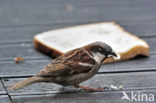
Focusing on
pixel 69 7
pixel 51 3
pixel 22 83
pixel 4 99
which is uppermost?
pixel 51 3

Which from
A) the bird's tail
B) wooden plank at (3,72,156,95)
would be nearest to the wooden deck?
wooden plank at (3,72,156,95)

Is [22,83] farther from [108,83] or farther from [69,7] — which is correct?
[69,7]

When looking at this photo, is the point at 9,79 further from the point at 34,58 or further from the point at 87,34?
the point at 87,34

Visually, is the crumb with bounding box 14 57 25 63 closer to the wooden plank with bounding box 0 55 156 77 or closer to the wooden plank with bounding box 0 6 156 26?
the wooden plank with bounding box 0 55 156 77

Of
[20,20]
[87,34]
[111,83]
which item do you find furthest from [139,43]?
[20,20]

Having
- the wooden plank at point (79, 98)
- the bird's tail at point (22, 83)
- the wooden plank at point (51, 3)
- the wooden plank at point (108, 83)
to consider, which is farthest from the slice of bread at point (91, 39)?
the wooden plank at point (51, 3)

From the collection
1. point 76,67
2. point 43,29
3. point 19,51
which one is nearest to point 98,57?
point 76,67
